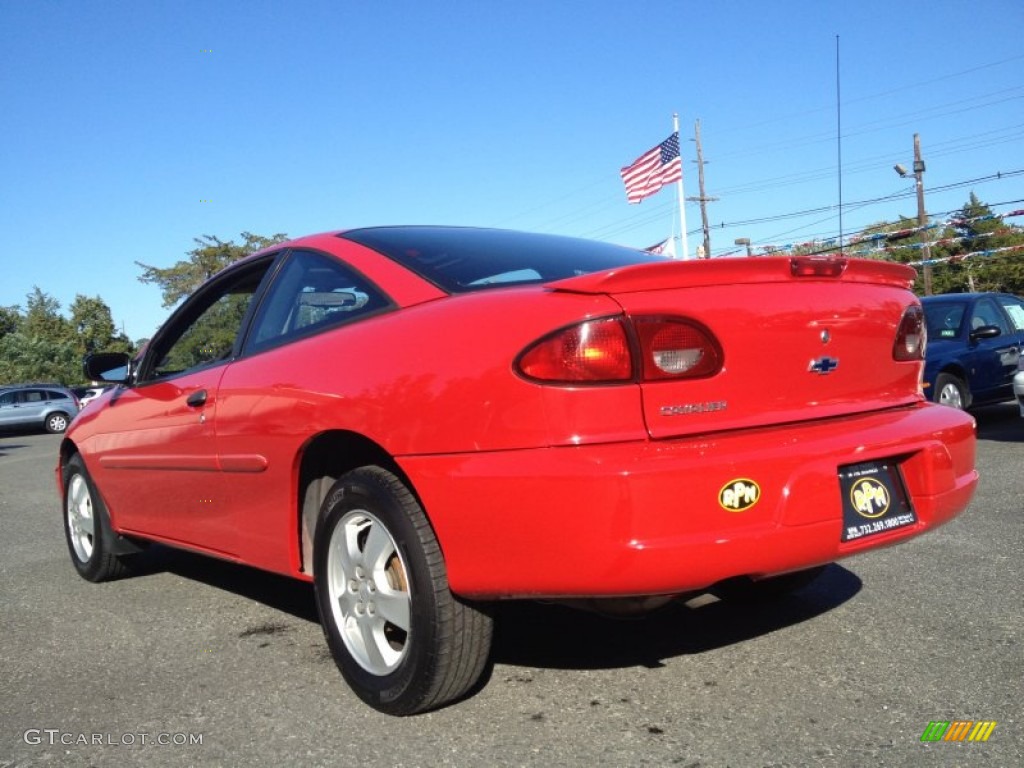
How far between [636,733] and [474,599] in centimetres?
57

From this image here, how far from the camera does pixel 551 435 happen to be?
2.28 metres

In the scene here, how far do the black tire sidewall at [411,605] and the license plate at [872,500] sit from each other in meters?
1.17

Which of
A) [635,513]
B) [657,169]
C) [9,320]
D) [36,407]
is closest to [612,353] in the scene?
[635,513]

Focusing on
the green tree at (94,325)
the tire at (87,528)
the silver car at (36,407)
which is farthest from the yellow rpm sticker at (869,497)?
the green tree at (94,325)

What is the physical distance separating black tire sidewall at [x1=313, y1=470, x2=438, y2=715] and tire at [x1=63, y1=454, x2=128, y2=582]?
221cm

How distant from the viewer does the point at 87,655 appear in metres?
3.52

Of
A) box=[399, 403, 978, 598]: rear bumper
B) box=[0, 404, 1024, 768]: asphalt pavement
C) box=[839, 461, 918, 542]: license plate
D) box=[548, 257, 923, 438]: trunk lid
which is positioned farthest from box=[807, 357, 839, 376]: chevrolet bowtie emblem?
box=[0, 404, 1024, 768]: asphalt pavement

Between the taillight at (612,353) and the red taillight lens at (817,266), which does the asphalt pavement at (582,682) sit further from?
the red taillight lens at (817,266)

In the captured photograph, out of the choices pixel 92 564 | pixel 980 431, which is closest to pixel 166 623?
pixel 92 564

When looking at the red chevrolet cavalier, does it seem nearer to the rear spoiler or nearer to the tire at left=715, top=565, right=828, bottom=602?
the rear spoiler

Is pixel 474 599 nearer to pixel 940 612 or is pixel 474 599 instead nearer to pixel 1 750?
pixel 1 750

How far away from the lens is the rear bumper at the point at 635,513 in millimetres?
2215

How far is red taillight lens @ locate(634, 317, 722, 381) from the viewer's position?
2357mm

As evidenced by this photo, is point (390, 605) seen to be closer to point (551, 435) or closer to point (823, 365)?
point (551, 435)
